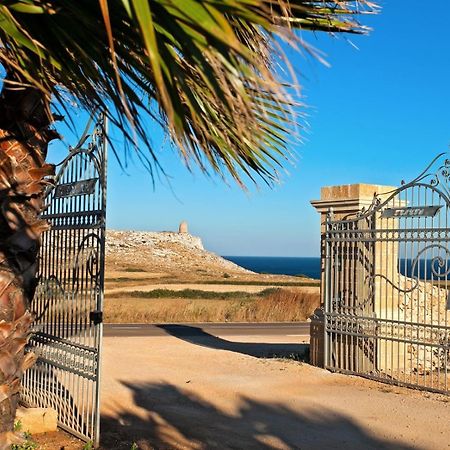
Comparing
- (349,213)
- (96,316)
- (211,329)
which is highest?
(349,213)

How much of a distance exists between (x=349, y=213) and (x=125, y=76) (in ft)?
29.0

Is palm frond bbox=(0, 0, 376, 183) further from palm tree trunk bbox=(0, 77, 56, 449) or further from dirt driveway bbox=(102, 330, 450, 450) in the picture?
dirt driveway bbox=(102, 330, 450, 450)

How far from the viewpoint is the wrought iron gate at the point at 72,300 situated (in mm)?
6629

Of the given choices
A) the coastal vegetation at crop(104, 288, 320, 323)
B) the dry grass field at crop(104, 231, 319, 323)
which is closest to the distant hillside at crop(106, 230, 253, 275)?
the dry grass field at crop(104, 231, 319, 323)

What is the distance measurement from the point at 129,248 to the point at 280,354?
2731 inches

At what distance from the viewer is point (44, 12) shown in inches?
111

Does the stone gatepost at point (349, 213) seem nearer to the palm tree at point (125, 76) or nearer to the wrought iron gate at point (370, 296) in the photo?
the wrought iron gate at point (370, 296)

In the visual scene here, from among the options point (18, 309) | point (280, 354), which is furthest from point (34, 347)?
point (280, 354)

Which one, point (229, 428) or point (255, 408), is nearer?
point (229, 428)

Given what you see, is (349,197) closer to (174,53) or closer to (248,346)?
(248,346)

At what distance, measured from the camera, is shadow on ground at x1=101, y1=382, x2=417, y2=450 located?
23.1 feet

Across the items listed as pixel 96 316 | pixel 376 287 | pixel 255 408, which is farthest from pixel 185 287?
pixel 96 316

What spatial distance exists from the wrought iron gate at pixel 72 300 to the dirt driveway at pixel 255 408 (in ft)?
1.88

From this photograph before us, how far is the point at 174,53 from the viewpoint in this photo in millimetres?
2896
